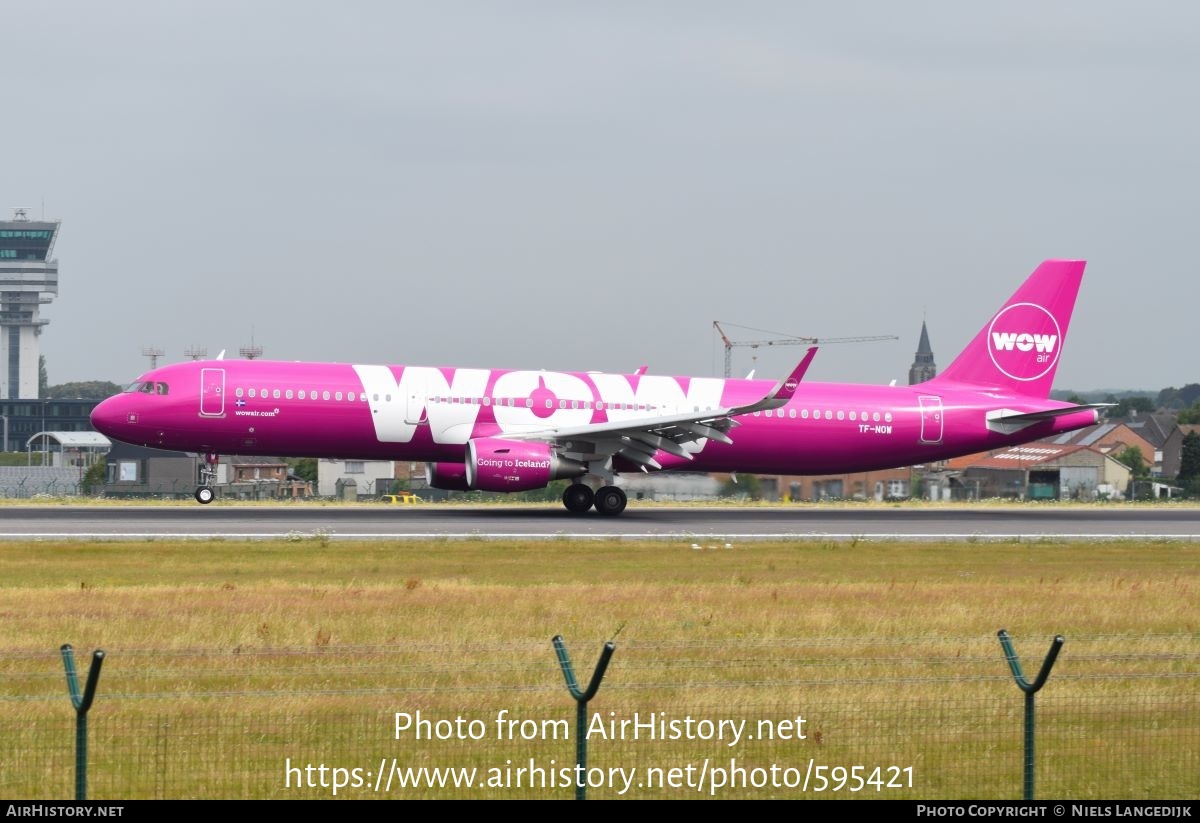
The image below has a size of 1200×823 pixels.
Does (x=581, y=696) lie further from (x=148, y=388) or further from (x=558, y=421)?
(x=148, y=388)

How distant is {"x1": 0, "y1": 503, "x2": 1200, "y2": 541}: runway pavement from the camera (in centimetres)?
3378

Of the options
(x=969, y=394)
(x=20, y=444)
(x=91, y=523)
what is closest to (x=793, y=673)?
(x=91, y=523)

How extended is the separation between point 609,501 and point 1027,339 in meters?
15.4

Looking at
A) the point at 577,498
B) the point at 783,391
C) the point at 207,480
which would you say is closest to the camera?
the point at 783,391

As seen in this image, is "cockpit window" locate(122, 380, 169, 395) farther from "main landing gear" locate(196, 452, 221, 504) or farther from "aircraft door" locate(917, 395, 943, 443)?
"aircraft door" locate(917, 395, 943, 443)

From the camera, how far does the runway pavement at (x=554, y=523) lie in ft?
111

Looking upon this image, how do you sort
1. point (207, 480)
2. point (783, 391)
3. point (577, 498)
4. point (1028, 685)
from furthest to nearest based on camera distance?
point (207, 480) → point (577, 498) → point (783, 391) → point (1028, 685)

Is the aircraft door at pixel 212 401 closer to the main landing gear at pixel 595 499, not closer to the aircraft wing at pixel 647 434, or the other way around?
the aircraft wing at pixel 647 434

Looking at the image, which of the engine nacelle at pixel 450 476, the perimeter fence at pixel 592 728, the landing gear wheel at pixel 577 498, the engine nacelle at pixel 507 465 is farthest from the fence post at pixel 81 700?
the landing gear wheel at pixel 577 498

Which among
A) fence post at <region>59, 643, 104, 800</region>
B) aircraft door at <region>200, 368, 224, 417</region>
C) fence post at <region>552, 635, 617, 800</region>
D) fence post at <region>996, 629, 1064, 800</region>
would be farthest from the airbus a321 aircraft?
fence post at <region>59, 643, 104, 800</region>

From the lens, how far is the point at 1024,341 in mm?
47312

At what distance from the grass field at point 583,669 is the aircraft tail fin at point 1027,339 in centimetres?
1963

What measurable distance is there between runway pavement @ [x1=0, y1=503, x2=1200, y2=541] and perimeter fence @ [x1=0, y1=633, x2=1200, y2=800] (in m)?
16.5

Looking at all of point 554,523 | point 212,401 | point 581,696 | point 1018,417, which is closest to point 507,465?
point 554,523
